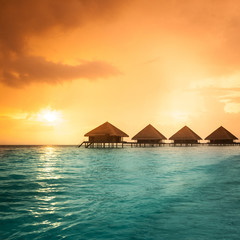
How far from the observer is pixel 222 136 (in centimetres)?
7056

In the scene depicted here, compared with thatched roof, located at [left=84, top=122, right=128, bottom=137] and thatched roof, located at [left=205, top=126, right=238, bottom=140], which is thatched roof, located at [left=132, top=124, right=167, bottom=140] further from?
thatched roof, located at [left=205, top=126, right=238, bottom=140]

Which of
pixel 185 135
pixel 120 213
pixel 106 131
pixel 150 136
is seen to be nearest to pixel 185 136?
pixel 185 135

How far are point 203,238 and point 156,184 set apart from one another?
7064 millimetres

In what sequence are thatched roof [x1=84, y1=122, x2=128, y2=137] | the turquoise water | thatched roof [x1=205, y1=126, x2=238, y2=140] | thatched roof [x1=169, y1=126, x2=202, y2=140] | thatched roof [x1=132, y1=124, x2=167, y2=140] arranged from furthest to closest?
1. thatched roof [x1=205, y1=126, x2=238, y2=140]
2. thatched roof [x1=169, y1=126, x2=202, y2=140]
3. thatched roof [x1=132, y1=124, x2=167, y2=140]
4. thatched roof [x1=84, y1=122, x2=128, y2=137]
5. the turquoise water

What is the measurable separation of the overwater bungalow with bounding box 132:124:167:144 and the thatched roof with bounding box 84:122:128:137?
5.69 m

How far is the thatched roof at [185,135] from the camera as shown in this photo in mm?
67812

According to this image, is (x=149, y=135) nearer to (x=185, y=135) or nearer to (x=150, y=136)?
(x=150, y=136)

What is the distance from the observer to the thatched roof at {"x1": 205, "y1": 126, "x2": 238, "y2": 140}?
70419 millimetres

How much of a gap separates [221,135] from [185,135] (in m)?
9.96

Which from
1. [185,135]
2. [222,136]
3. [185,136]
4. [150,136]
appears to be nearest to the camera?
[150,136]

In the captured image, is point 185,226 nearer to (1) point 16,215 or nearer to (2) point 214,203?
(2) point 214,203

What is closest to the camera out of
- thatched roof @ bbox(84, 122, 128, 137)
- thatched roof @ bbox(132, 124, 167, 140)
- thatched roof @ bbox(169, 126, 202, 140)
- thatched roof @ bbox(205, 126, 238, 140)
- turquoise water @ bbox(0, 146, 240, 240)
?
turquoise water @ bbox(0, 146, 240, 240)

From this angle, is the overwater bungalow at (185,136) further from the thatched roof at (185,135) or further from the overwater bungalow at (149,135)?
the overwater bungalow at (149,135)

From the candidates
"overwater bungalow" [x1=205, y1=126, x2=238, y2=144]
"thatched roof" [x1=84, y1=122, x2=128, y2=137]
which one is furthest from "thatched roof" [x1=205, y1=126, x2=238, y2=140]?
"thatched roof" [x1=84, y1=122, x2=128, y2=137]
